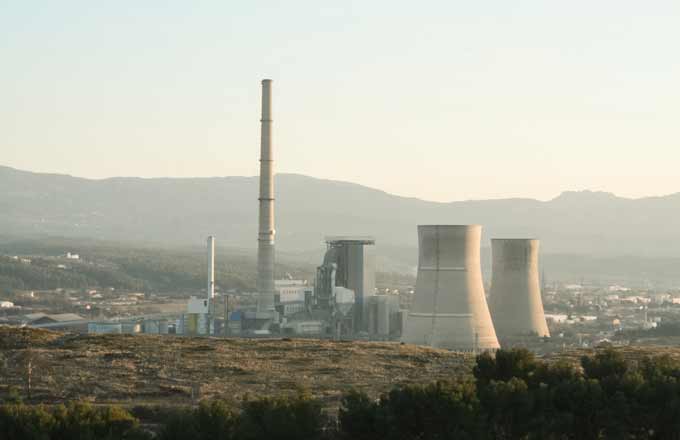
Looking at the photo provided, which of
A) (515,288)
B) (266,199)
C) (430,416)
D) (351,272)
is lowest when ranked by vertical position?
(430,416)

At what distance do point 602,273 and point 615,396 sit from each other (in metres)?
186

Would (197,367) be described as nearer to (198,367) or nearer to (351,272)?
(198,367)

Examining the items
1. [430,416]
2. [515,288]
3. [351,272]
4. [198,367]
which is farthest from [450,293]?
[430,416]

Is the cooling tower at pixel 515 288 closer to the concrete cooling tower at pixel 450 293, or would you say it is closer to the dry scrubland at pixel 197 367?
the concrete cooling tower at pixel 450 293

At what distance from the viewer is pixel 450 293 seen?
3734 centimetres

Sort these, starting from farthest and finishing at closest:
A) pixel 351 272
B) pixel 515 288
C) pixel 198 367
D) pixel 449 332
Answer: pixel 351 272, pixel 515 288, pixel 449 332, pixel 198 367

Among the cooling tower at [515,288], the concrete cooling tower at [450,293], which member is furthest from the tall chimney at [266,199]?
the concrete cooling tower at [450,293]

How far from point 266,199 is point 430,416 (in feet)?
120

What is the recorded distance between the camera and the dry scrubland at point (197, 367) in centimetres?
2088

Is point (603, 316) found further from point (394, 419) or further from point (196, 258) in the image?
point (394, 419)

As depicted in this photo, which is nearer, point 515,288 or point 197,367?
point 197,367

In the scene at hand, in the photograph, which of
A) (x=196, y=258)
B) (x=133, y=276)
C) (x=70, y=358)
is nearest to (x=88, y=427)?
(x=70, y=358)

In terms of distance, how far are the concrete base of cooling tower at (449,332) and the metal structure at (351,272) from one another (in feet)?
49.2

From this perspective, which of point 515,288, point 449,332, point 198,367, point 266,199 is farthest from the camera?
point 266,199
